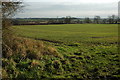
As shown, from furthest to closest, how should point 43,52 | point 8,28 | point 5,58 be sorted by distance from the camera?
point 43,52
point 8,28
point 5,58

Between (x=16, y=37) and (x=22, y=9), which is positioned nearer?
(x=22, y=9)

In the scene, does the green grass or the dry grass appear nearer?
the dry grass

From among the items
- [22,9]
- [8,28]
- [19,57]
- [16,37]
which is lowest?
[19,57]

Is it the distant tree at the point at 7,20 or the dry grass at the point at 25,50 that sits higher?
the distant tree at the point at 7,20

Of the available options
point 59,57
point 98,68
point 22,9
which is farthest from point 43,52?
point 98,68

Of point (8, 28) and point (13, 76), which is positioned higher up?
point (8, 28)

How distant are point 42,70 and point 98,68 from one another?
353 centimetres

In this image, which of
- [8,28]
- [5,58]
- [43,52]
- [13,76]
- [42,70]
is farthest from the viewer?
[43,52]

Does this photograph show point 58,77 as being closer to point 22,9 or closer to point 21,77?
point 21,77

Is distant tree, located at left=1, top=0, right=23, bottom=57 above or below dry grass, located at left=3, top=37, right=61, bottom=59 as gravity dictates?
above

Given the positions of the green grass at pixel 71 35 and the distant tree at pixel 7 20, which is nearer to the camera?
the distant tree at pixel 7 20

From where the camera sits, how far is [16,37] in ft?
36.7

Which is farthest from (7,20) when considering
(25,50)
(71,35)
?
(71,35)

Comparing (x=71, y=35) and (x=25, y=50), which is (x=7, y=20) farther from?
(x=71, y=35)
